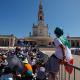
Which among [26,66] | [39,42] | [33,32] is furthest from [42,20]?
[26,66]

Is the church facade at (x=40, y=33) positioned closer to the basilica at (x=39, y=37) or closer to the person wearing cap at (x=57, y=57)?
the basilica at (x=39, y=37)

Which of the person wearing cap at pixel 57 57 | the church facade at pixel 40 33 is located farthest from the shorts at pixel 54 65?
the church facade at pixel 40 33

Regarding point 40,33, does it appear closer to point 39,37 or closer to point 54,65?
point 39,37

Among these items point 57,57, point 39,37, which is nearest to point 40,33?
point 39,37

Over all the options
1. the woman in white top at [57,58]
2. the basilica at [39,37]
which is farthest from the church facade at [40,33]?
the woman in white top at [57,58]

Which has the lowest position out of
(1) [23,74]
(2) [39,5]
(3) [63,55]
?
(1) [23,74]

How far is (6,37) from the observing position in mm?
111562

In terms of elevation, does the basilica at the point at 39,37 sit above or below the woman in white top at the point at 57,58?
above

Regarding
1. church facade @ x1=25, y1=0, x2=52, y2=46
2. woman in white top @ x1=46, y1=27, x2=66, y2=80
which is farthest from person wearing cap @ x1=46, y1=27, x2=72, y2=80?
church facade @ x1=25, y1=0, x2=52, y2=46

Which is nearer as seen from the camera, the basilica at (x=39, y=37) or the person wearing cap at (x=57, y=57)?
the person wearing cap at (x=57, y=57)

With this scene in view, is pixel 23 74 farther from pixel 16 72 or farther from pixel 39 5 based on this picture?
pixel 39 5

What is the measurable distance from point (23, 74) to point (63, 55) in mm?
1699

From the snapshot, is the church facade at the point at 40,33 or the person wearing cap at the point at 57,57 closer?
the person wearing cap at the point at 57,57

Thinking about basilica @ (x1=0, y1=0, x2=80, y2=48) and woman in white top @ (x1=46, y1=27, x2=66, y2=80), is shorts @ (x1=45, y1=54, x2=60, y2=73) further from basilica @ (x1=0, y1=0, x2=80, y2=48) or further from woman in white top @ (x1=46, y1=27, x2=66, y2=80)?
basilica @ (x1=0, y1=0, x2=80, y2=48)
